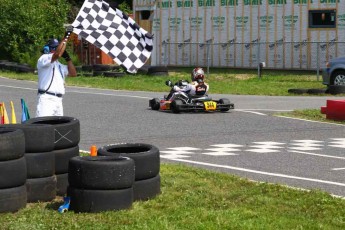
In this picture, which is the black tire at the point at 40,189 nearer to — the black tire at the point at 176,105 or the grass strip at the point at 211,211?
the grass strip at the point at 211,211

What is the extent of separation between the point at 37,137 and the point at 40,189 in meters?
0.49

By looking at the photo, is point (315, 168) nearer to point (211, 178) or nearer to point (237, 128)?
point (211, 178)

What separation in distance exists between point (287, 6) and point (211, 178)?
954 inches

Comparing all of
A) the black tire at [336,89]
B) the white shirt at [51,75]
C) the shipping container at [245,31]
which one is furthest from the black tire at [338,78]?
the white shirt at [51,75]

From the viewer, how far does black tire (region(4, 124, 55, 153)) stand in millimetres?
8156

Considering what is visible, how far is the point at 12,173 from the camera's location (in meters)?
7.68

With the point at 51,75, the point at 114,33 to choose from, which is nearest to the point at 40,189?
the point at 114,33

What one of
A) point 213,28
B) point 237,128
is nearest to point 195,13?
point 213,28

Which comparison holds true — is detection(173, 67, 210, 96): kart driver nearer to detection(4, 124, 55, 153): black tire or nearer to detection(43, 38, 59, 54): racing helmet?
detection(43, 38, 59, 54): racing helmet

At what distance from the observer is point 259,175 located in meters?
10.3

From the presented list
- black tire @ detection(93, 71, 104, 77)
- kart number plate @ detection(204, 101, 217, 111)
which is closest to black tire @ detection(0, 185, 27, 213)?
kart number plate @ detection(204, 101, 217, 111)

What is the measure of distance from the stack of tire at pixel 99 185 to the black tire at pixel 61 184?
85 centimetres

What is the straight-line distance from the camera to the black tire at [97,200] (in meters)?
7.56

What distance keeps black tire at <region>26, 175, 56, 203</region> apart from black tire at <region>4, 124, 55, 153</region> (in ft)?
0.92
